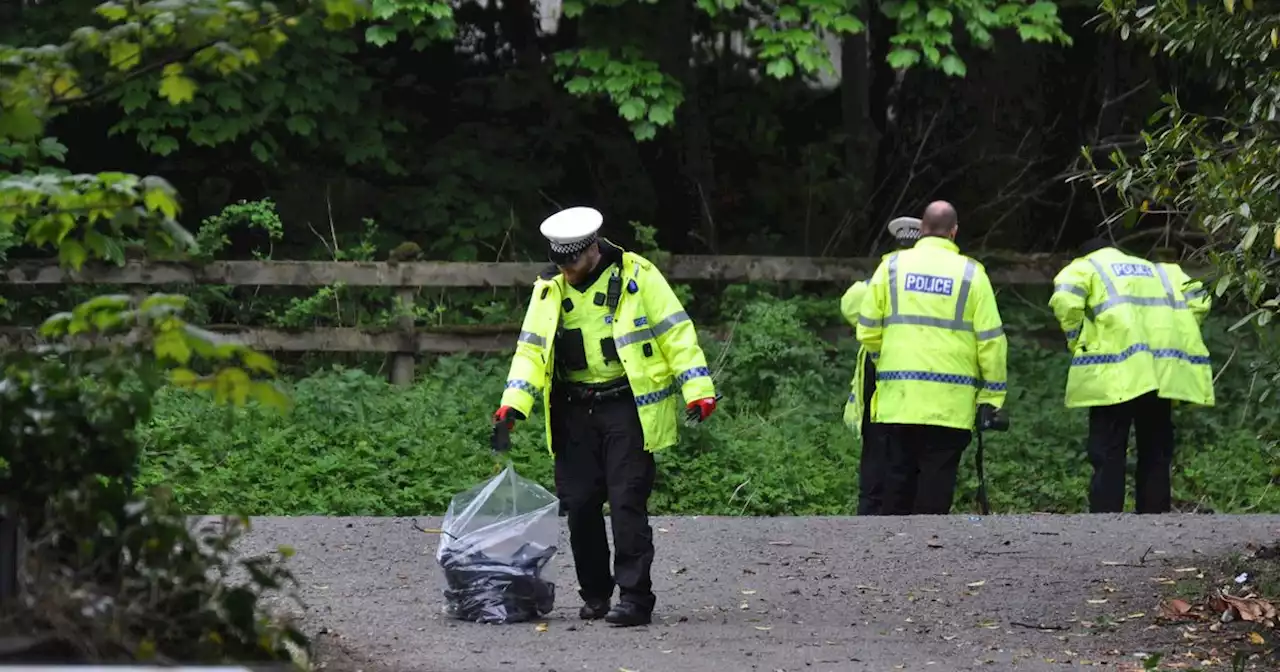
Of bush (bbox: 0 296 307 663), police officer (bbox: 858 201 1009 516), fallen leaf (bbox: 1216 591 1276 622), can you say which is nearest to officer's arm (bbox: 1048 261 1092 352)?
police officer (bbox: 858 201 1009 516)

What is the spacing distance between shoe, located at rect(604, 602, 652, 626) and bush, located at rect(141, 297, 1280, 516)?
362cm

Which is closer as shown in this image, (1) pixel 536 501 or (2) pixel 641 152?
(1) pixel 536 501

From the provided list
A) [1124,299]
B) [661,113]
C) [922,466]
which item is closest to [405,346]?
[661,113]

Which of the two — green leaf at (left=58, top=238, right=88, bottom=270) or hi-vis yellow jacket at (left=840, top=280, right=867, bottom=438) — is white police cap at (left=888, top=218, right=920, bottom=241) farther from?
green leaf at (left=58, top=238, right=88, bottom=270)

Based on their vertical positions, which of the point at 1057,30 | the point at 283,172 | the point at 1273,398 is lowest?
the point at 1273,398

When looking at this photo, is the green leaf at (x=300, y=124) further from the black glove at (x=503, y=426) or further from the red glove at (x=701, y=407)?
the red glove at (x=701, y=407)

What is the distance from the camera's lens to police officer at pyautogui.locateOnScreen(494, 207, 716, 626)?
752 cm

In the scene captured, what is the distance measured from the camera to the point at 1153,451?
434 inches

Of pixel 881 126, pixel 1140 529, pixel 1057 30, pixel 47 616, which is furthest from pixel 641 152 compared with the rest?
pixel 47 616

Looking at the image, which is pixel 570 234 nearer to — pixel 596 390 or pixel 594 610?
pixel 596 390

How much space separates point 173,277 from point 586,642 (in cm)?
758

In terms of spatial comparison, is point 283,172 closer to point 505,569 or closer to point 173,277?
point 173,277

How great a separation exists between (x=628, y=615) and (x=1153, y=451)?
471cm

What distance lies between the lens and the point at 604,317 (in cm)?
760
